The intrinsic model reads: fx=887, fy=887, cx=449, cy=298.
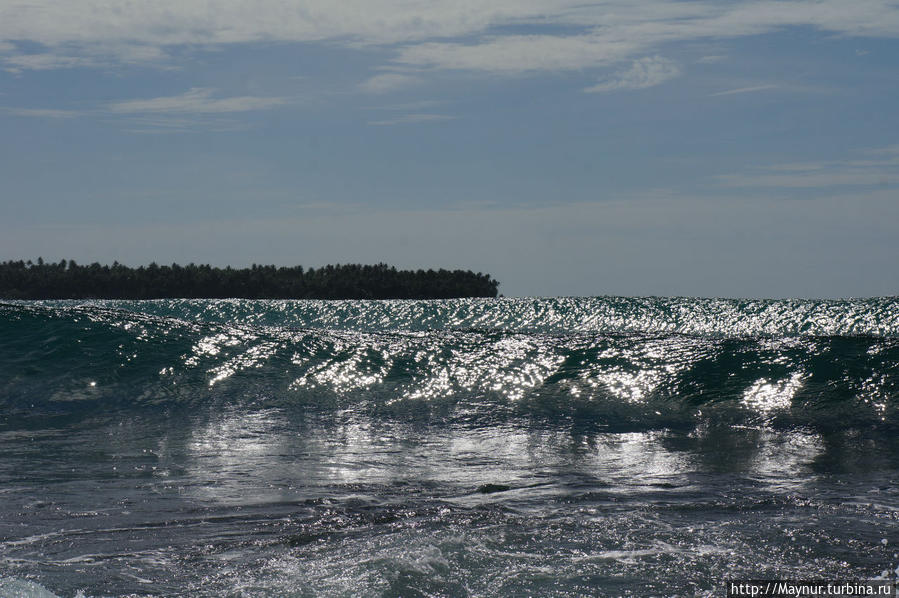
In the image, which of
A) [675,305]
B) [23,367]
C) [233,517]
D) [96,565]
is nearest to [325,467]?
[233,517]

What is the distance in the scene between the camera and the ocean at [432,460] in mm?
7184

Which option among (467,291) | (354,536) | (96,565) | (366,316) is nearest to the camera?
(96,565)

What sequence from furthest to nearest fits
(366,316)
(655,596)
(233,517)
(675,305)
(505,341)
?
1. (675,305)
2. (366,316)
3. (505,341)
4. (233,517)
5. (655,596)

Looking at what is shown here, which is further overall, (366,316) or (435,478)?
(366,316)

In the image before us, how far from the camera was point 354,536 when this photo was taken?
8.16 metres

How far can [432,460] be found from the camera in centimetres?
1259

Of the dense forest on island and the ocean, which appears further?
the dense forest on island

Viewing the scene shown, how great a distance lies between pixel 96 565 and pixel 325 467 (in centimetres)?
485

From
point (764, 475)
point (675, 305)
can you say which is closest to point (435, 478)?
point (764, 475)

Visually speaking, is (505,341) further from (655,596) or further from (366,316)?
(366,316)

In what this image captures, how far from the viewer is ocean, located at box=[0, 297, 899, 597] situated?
7184 millimetres

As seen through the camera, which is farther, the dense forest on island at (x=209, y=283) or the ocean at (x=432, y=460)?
the dense forest on island at (x=209, y=283)

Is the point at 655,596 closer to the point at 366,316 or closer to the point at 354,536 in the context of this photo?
the point at 354,536

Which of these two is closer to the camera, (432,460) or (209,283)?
(432,460)
